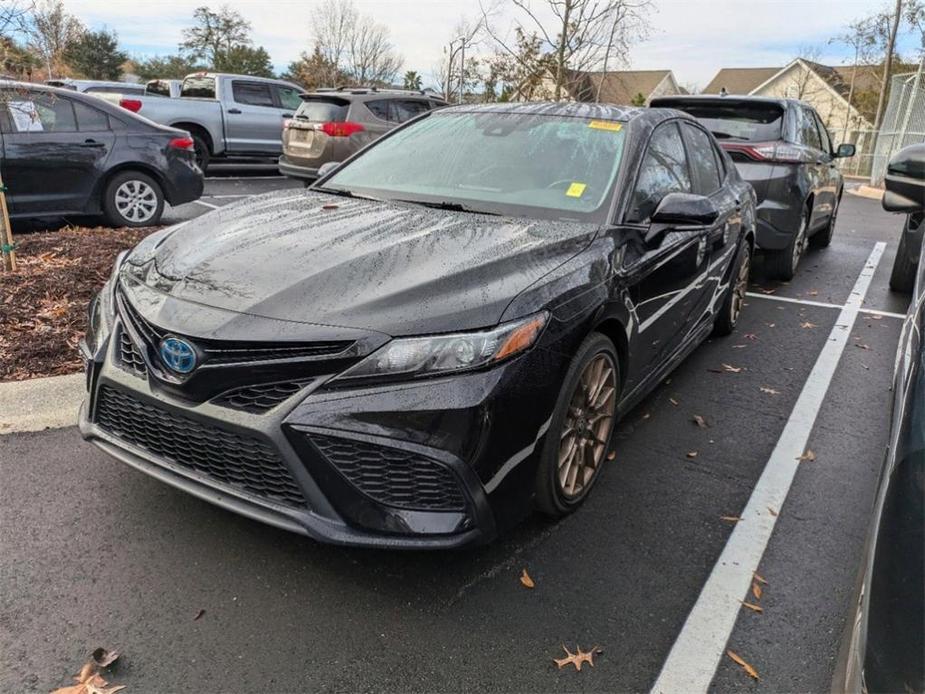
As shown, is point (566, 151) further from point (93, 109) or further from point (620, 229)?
point (93, 109)

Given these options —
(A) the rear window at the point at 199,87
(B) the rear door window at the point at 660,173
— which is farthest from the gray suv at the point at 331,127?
(B) the rear door window at the point at 660,173

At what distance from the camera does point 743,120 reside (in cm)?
709

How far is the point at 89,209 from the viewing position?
746 centimetres

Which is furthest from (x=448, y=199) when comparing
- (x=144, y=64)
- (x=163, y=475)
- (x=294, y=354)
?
(x=144, y=64)

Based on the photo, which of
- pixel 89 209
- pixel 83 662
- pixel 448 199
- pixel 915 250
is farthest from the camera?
pixel 89 209

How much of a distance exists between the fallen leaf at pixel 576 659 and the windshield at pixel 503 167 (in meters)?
1.83

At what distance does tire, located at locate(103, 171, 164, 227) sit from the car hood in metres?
5.10

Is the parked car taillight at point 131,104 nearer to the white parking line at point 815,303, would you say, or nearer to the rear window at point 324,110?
the rear window at point 324,110

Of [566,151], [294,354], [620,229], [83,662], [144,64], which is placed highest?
[144,64]

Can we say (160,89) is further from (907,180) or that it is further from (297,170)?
(907,180)

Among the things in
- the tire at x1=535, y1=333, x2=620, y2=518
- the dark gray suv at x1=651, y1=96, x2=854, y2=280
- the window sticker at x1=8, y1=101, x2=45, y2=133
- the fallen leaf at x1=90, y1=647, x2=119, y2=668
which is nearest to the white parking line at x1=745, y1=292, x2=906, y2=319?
the dark gray suv at x1=651, y1=96, x2=854, y2=280

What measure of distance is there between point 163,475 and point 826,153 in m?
8.32

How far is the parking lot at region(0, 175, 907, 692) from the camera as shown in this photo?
2.20 meters

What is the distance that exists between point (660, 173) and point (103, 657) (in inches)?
129
